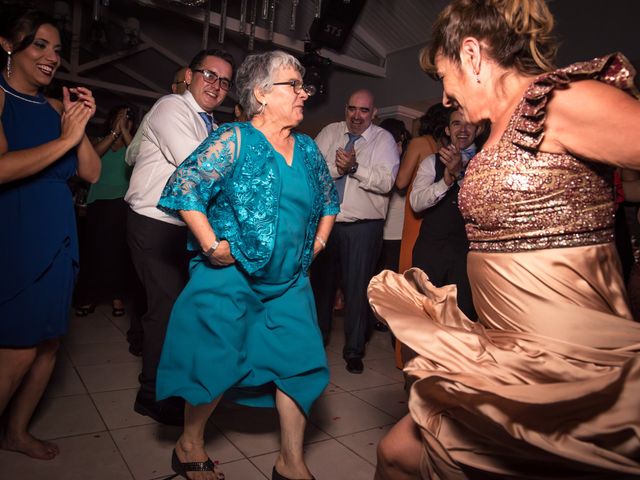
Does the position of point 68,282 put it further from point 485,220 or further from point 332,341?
point 332,341

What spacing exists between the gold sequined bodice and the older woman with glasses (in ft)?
2.80

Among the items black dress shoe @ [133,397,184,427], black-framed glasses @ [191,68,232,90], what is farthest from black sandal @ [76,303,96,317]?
black-framed glasses @ [191,68,232,90]

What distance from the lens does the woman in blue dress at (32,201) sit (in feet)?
5.27

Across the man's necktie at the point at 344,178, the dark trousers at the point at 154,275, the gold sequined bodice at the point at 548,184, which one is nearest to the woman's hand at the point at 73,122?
the dark trousers at the point at 154,275

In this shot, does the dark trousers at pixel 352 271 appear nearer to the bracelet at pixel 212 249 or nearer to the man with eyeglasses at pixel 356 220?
the man with eyeglasses at pixel 356 220

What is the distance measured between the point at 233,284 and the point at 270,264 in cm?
15

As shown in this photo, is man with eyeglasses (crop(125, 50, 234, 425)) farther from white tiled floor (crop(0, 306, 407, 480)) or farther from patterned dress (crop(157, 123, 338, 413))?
patterned dress (crop(157, 123, 338, 413))

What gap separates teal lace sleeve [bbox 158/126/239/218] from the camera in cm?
163

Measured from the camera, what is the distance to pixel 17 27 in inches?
65.2

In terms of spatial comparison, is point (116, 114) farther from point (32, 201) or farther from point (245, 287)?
point (245, 287)

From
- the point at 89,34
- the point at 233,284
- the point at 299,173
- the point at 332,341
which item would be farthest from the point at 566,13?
the point at 89,34

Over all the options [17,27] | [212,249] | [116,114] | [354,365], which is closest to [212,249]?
[212,249]

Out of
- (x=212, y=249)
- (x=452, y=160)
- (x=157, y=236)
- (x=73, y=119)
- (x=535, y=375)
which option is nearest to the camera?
(x=535, y=375)

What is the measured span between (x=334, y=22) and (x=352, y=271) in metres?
3.84
